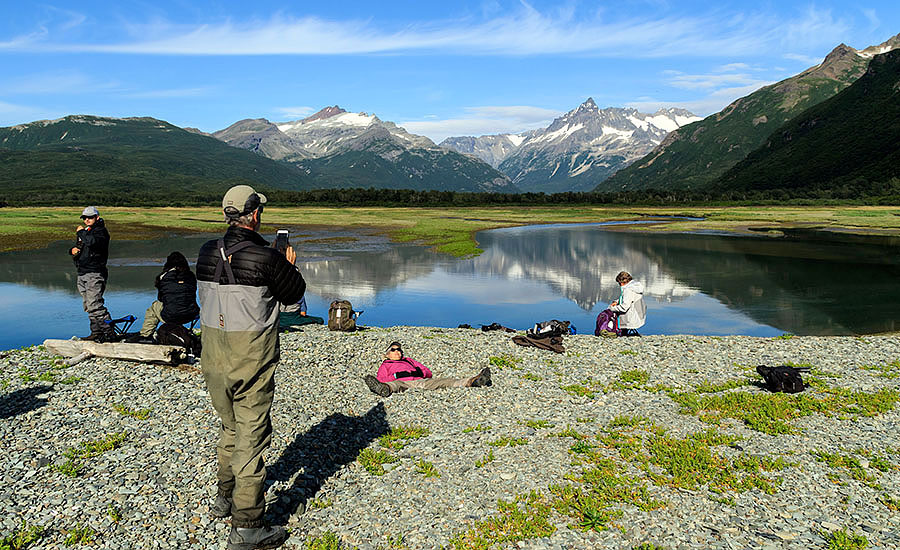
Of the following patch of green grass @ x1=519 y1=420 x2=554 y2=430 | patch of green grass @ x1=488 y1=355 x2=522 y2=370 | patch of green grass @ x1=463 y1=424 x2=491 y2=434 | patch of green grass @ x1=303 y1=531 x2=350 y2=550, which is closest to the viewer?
patch of green grass @ x1=303 y1=531 x2=350 y2=550

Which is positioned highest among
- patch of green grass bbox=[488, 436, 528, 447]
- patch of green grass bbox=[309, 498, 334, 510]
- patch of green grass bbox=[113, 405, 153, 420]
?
patch of green grass bbox=[113, 405, 153, 420]

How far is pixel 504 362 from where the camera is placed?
66.7 ft

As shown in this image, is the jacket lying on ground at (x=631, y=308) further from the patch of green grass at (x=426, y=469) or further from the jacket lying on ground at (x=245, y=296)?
the jacket lying on ground at (x=245, y=296)

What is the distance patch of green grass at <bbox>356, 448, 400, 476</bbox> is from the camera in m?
11.4

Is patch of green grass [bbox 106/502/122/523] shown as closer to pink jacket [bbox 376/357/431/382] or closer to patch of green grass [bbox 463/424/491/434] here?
patch of green grass [bbox 463/424/491/434]

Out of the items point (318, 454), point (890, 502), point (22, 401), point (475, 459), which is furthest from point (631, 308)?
point (22, 401)

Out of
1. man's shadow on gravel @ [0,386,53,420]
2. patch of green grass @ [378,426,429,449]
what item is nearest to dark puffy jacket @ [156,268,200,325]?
man's shadow on gravel @ [0,386,53,420]

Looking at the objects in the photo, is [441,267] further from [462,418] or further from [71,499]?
[71,499]

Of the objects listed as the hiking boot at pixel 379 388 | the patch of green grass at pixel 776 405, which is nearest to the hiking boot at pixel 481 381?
the hiking boot at pixel 379 388

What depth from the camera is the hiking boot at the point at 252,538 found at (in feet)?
27.4

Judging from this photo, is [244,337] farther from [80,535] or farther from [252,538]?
[80,535]

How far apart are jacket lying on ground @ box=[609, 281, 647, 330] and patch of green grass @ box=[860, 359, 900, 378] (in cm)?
847

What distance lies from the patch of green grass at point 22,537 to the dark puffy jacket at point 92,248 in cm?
1249

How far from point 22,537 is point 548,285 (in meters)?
40.2
